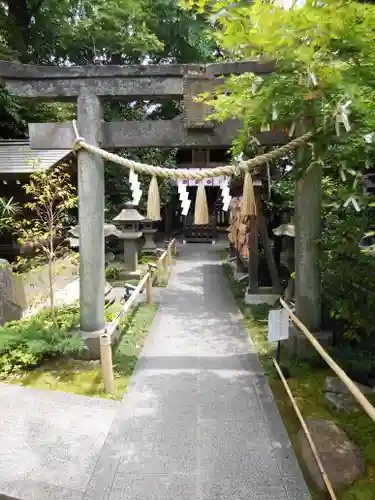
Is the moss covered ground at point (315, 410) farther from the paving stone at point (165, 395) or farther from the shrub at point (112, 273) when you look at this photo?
the shrub at point (112, 273)

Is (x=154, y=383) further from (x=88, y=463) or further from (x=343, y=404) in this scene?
(x=343, y=404)

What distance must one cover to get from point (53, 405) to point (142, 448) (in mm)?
1414

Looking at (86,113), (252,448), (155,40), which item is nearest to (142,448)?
(252,448)

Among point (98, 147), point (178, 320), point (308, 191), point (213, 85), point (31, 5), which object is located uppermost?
point (31, 5)

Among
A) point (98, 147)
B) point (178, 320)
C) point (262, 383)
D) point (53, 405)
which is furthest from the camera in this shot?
point (178, 320)

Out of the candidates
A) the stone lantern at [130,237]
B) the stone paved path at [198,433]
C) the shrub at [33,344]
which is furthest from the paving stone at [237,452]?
the stone lantern at [130,237]

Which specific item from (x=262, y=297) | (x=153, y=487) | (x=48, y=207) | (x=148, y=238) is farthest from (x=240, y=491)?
(x=148, y=238)

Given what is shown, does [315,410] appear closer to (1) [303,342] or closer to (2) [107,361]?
(1) [303,342]

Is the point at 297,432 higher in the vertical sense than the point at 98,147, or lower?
lower

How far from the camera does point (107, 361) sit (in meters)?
4.43

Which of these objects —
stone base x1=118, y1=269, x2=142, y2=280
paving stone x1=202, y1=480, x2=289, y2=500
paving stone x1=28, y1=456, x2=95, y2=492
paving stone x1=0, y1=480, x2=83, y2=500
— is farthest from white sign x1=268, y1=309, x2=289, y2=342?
stone base x1=118, y1=269, x2=142, y2=280

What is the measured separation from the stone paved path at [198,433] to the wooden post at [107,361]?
0.30 m

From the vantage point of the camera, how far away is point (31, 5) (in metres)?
17.3

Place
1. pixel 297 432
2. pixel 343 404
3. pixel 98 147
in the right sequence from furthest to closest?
pixel 98 147 → pixel 343 404 → pixel 297 432
